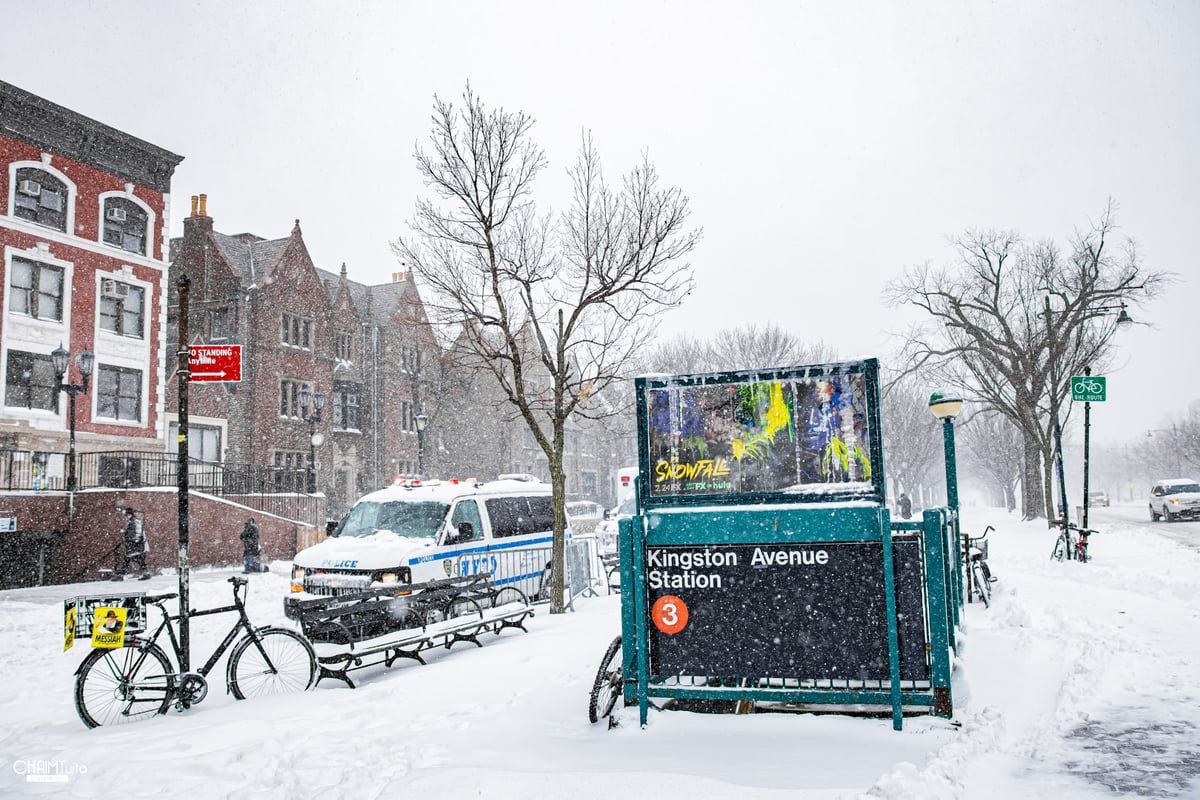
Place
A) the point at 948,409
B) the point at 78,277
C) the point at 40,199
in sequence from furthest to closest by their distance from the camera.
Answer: the point at 78,277 → the point at 40,199 → the point at 948,409

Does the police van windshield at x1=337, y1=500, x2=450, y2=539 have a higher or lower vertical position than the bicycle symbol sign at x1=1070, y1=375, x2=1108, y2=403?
lower

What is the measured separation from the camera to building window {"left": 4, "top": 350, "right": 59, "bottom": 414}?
2702 cm

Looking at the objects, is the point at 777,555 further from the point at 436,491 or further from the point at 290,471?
the point at 290,471

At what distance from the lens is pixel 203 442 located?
3519 cm

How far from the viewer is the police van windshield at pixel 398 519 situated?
1243 cm

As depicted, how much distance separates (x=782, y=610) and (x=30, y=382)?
29316 millimetres

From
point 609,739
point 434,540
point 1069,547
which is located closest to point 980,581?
point 1069,547

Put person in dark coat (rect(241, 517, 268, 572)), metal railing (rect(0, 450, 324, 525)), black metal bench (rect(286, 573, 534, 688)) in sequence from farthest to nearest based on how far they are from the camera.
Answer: metal railing (rect(0, 450, 324, 525)) → person in dark coat (rect(241, 517, 268, 572)) → black metal bench (rect(286, 573, 534, 688))

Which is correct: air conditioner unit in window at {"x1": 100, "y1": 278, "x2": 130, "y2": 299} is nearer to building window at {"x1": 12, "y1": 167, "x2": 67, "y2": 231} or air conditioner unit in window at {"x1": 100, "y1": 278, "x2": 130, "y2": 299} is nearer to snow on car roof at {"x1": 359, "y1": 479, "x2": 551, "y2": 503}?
building window at {"x1": 12, "y1": 167, "x2": 67, "y2": 231}

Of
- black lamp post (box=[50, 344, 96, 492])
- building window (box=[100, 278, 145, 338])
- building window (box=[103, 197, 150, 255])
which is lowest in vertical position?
black lamp post (box=[50, 344, 96, 492])

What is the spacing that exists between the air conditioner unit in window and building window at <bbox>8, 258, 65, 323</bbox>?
4.37 ft

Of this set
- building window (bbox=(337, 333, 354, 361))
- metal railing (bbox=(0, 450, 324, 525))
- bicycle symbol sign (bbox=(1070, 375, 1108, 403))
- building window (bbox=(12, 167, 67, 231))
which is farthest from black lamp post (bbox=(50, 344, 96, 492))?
bicycle symbol sign (bbox=(1070, 375, 1108, 403))

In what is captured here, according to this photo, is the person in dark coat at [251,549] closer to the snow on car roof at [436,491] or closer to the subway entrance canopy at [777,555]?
the snow on car roof at [436,491]

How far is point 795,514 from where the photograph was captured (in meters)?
5.52
